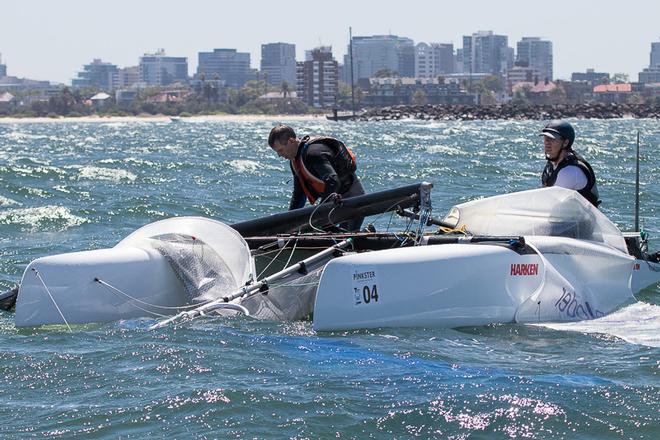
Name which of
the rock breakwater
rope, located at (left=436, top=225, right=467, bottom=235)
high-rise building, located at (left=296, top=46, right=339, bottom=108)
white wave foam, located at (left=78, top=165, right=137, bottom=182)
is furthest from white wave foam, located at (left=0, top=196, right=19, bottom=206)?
high-rise building, located at (left=296, top=46, right=339, bottom=108)

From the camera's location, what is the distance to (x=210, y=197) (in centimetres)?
1891

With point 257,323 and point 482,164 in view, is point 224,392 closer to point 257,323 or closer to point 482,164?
point 257,323

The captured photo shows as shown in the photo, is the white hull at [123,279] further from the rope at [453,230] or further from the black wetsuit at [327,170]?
the rope at [453,230]

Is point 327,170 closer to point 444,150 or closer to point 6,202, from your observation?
point 6,202

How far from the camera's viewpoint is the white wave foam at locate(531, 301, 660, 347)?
730 centimetres

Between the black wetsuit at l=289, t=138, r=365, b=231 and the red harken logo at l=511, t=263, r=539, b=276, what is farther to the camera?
the black wetsuit at l=289, t=138, r=365, b=231

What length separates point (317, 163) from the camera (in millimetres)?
8492

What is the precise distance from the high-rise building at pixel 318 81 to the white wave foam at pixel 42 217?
139639 mm

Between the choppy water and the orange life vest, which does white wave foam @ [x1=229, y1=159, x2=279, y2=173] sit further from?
the orange life vest

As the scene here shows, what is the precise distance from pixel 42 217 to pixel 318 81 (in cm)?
14293

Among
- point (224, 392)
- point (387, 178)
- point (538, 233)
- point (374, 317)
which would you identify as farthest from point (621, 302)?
point (387, 178)

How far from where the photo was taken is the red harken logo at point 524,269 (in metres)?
7.48

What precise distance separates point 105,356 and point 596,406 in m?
2.59

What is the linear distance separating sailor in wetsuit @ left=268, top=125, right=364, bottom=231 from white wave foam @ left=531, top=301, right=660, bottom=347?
1.82 meters
